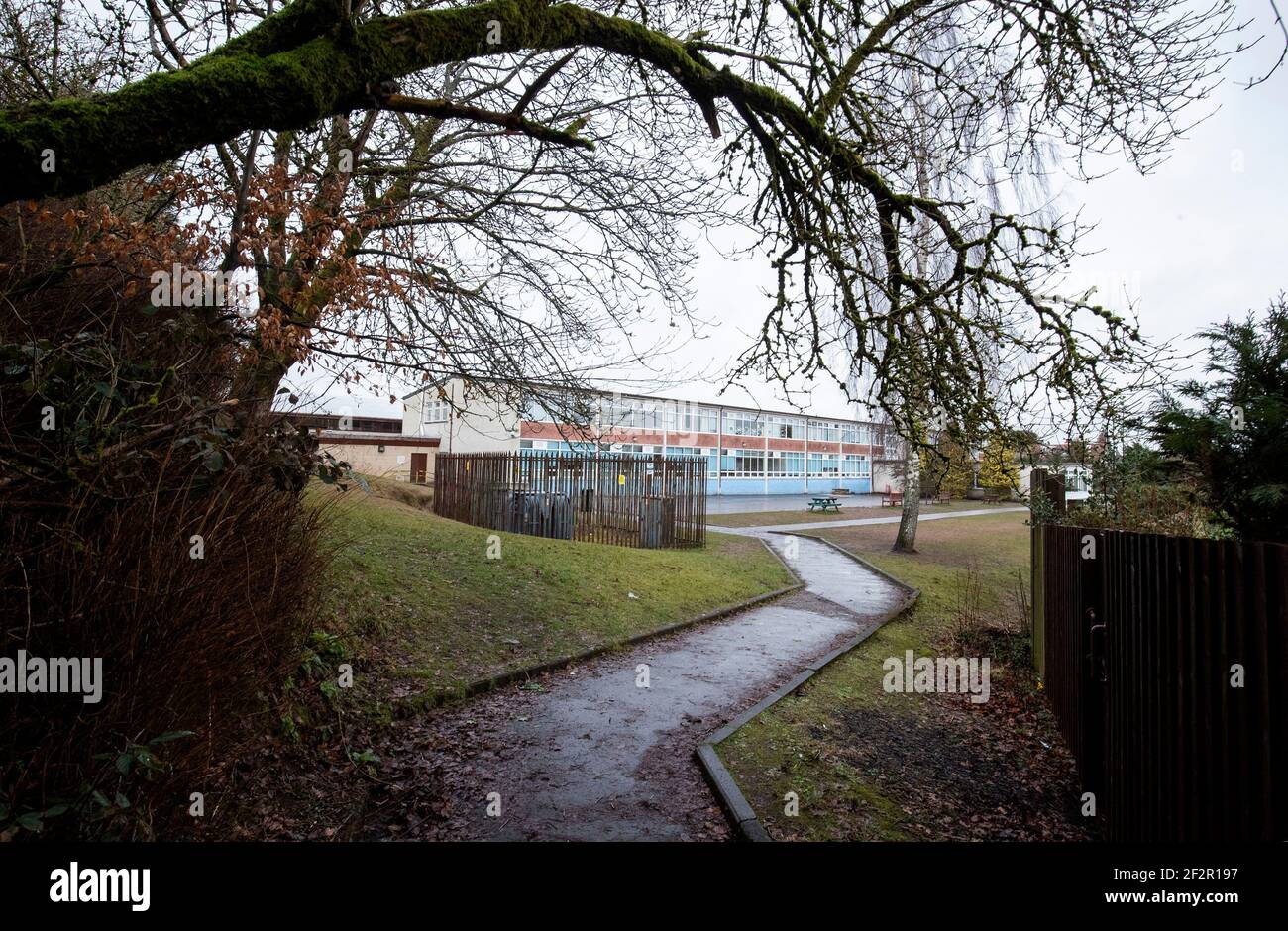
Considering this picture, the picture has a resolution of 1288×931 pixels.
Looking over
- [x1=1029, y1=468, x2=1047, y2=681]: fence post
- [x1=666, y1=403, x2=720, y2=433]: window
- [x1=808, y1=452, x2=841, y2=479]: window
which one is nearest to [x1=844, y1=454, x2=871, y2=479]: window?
[x1=808, y1=452, x2=841, y2=479]: window

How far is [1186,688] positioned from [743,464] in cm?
4994

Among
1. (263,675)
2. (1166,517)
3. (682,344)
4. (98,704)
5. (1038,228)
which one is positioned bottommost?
(263,675)

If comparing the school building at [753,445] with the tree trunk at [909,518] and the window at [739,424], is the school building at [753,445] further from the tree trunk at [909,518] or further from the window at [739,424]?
the tree trunk at [909,518]

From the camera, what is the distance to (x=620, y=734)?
5195mm

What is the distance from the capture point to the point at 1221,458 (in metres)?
7.03

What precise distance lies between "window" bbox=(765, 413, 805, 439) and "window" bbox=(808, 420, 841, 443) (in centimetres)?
121

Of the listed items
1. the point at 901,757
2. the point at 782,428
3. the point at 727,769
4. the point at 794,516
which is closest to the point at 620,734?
the point at 727,769

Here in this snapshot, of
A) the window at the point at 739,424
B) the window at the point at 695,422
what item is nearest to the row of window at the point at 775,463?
the window at the point at 695,422

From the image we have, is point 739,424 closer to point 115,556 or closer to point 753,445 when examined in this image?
point 753,445

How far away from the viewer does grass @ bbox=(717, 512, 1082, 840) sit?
13.0ft

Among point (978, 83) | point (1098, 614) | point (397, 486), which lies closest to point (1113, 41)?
point (978, 83)
